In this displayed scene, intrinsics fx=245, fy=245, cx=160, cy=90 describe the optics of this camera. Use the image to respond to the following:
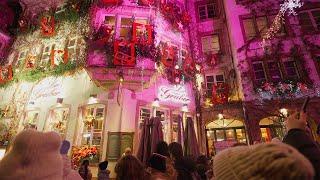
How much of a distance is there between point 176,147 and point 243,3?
55.6 ft

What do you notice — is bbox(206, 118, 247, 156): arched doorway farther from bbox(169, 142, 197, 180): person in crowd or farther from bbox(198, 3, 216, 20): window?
bbox(169, 142, 197, 180): person in crowd

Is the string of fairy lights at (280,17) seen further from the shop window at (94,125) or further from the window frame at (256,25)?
the shop window at (94,125)

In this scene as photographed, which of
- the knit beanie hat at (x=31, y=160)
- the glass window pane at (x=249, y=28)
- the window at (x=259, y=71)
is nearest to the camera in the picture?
the knit beanie hat at (x=31, y=160)

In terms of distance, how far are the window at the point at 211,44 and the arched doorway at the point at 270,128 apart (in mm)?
6395

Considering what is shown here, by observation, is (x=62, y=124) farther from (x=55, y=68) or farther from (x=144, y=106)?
(x=144, y=106)

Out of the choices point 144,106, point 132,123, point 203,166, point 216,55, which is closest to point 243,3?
point 216,55

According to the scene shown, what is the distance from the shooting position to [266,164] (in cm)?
117

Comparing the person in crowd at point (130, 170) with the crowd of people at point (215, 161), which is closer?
the crowd of people at point (215, 161)

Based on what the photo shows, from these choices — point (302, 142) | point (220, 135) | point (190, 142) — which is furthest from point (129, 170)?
point (220, 135)

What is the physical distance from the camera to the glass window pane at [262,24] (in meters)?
18.3

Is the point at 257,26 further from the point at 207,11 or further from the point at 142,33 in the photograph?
the point at 142,33

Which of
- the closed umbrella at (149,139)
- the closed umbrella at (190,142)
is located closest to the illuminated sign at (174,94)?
the closed umbrella at (190,142)

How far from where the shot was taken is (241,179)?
3.99 ft

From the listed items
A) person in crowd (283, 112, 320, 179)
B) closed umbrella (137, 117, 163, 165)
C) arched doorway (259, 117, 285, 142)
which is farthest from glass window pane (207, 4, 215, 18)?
person in crowd (283, 112, 320, 179)
